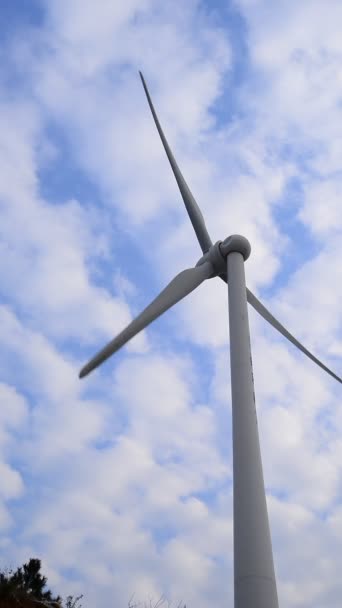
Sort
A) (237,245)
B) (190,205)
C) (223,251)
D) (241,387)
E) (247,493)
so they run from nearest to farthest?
(247,493) < (241,387) < (237,245) < (223,251) < (190,205)

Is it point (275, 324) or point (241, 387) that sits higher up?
point (275, 324)

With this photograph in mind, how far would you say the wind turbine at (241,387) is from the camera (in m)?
12.8

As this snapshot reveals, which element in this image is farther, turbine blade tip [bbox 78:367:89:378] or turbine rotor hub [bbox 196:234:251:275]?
turbine rotor hub [bbox 196:234:251:275]

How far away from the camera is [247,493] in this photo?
13.8m

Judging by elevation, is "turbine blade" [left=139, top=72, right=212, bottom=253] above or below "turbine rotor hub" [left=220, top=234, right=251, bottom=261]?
above

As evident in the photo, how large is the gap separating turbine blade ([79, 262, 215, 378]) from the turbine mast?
3587 mm

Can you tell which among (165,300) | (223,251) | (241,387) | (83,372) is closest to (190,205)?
(223,251)

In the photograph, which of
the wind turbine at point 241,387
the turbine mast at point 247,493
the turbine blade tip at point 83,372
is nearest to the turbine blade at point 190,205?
the wind turbine at point 241,387

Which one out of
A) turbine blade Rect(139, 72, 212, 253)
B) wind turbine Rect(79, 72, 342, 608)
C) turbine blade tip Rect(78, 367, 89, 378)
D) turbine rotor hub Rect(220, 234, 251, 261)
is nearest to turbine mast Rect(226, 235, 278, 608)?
wind turbine Rect(79, 72, 342, 608)

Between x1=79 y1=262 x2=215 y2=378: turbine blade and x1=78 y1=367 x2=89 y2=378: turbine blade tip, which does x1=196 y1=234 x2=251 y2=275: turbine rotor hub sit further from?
x1=78 y1=367 x2=89 y2=378: turbine blade tip

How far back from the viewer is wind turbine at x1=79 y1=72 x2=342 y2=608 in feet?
42.1

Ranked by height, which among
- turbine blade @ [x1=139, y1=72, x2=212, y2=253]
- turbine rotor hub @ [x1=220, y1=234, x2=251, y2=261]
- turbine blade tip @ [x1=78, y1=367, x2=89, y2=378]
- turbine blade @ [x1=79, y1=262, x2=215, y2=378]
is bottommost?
turbine blade tip @ [x1=78, y1=367, x2=89, y2=378]

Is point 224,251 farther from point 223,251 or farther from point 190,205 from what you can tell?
point 190,205

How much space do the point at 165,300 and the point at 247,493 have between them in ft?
29.5
